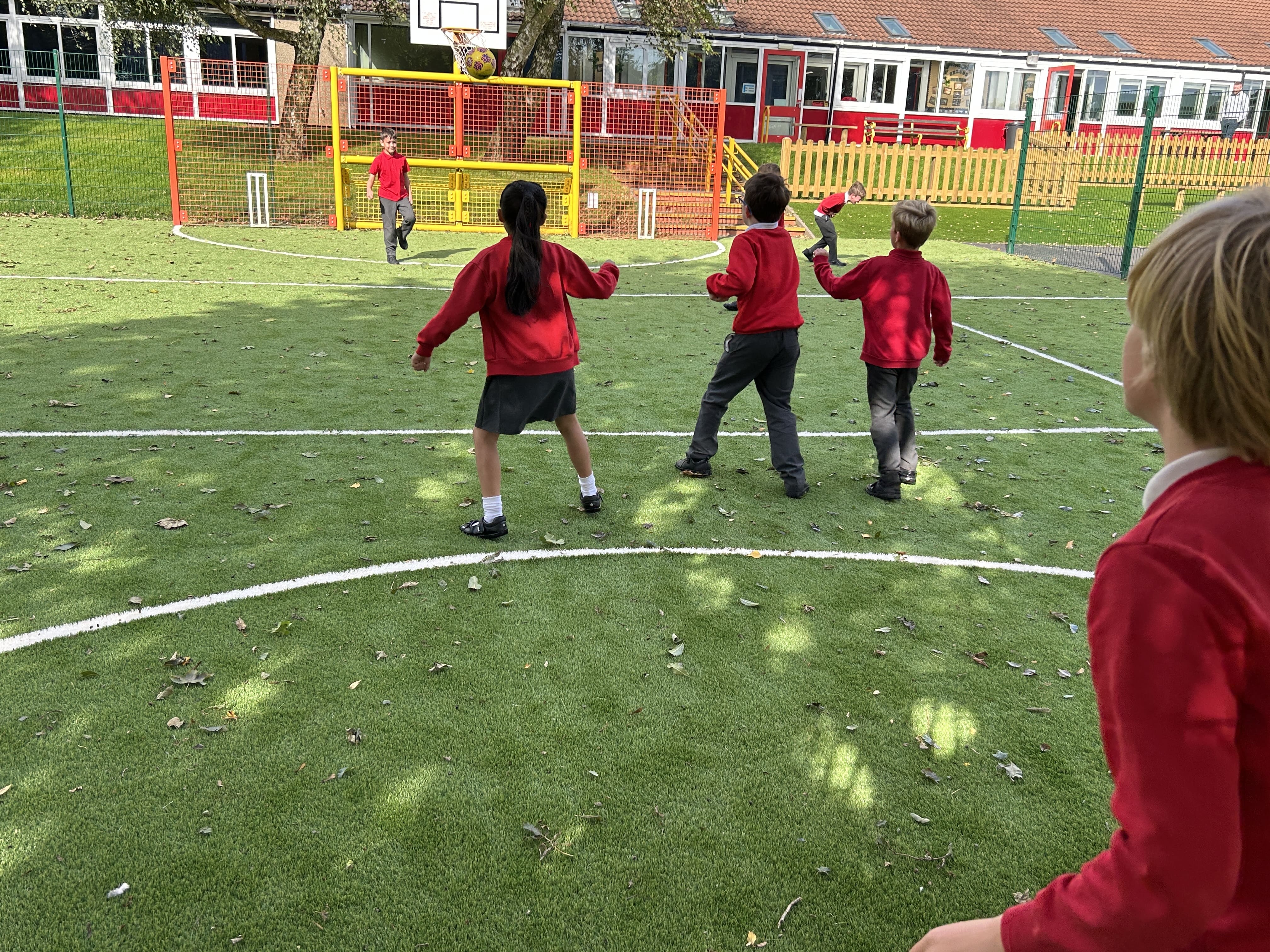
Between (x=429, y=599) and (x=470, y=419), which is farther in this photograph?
(x=470, y=419)

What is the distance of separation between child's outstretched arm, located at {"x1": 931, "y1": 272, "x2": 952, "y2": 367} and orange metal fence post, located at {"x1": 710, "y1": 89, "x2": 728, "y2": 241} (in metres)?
13.1

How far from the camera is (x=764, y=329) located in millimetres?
5832

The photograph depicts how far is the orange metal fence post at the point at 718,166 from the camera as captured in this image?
18688mm

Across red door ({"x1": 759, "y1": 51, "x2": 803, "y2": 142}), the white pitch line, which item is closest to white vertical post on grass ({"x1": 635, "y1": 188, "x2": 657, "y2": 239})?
the white pitch line

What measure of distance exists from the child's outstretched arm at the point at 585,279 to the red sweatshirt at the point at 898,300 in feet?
4.26

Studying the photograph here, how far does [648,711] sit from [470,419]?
4.12m

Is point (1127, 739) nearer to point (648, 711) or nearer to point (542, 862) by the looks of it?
point (542, 862)

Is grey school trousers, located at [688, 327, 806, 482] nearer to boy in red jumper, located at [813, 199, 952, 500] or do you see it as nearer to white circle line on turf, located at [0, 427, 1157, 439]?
boy in red jumper, located at [813, 199, 952, 500]

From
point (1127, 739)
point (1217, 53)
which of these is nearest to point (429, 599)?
point (1127, 739)

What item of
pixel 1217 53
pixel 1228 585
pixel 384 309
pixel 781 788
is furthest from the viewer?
pixel 1217 53

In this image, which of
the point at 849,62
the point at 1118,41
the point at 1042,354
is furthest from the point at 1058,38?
the point at 1042,354

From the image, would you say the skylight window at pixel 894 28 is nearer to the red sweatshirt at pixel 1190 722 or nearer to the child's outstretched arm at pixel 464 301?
the child's outstretched arm at pixel 464 301

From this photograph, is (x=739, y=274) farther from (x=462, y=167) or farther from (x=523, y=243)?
(x=462, y=167)

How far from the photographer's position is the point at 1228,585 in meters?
1.01
